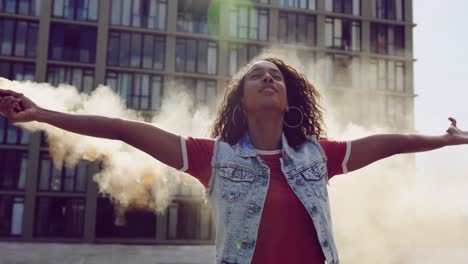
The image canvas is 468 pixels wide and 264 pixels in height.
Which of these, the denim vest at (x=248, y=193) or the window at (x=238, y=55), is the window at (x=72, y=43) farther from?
the denim vest at (x=248, y=193)

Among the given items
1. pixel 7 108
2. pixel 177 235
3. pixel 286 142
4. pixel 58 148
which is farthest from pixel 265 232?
pixel 177 235

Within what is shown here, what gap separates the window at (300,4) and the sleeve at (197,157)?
2944 cm

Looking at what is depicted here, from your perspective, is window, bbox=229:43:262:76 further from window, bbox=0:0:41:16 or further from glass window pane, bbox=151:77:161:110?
window, bbox=0:0:41:16

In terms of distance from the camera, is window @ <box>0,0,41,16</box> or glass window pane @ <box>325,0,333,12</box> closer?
window @ <box>0,0,41,16</box>

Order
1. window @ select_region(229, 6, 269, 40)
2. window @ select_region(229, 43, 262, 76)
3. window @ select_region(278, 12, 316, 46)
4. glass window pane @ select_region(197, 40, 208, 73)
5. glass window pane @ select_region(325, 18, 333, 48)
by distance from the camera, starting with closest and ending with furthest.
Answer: glass window pane @ select_region(197, 40, 208, 73)
window @ select_region(229, 43, 262, 76)
window @ select_region(229, 6, 269, 40)
window @ select_region(278, 12, 316, 46)
glass window pane @ select_region(325, 18, 333, 48)

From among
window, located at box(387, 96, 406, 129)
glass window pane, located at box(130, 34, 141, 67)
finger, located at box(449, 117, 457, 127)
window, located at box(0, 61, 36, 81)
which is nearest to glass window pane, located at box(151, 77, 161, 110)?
glass window pane, located at box(130, 34, 141, 67)

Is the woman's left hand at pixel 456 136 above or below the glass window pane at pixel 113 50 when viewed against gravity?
below

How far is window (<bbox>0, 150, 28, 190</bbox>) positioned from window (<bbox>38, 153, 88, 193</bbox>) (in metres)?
0.90

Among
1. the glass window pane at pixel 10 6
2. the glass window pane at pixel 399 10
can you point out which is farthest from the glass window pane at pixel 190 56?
the glass window pane at pixel 399 10

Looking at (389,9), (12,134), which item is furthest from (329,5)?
(12,134)

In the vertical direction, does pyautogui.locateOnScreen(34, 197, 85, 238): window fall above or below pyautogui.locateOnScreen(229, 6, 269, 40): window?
below

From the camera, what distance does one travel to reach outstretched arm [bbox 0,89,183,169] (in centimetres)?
277

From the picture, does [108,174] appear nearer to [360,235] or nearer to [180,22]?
[180,22]

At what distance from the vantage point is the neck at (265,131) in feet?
10.1
